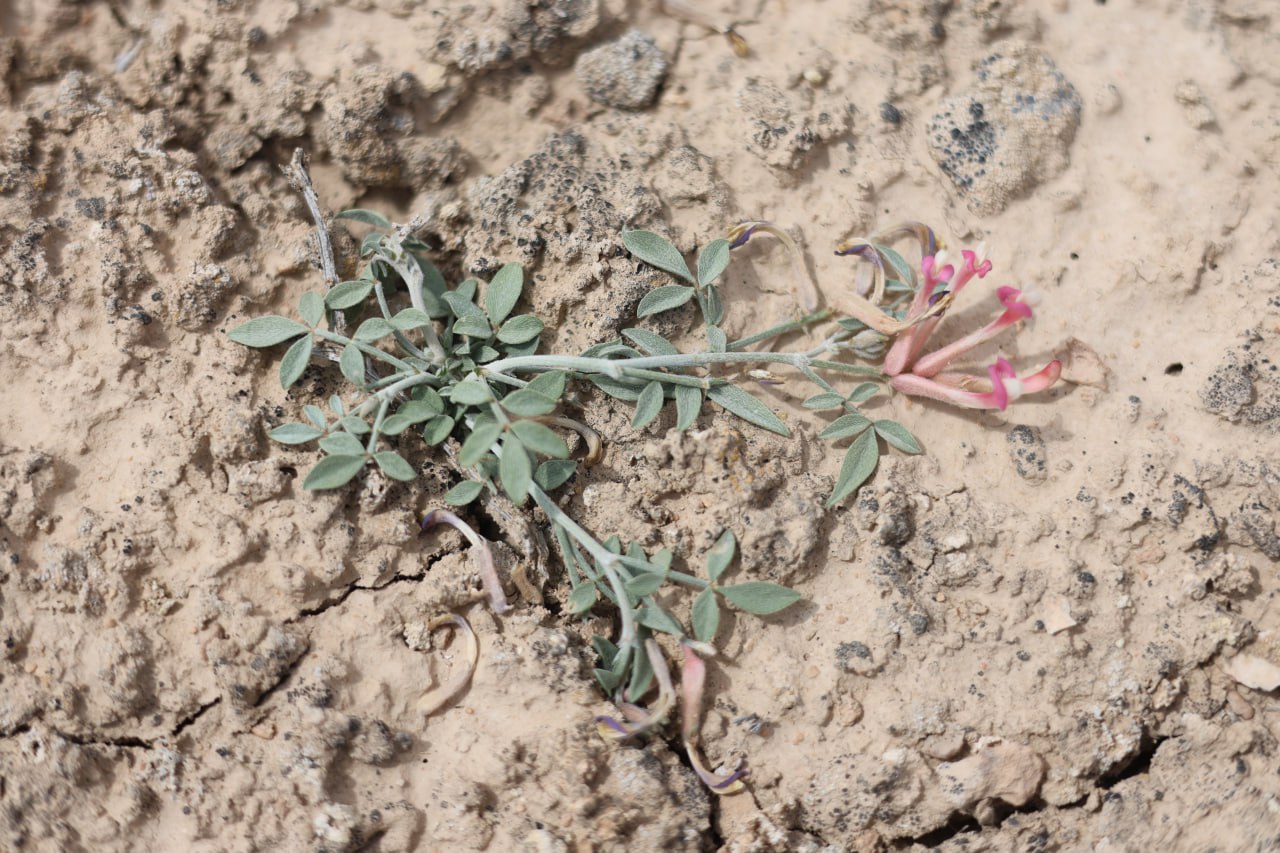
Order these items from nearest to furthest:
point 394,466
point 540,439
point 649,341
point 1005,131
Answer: point 540,439 → point 394,466 → point 649,341 → point 1005,131

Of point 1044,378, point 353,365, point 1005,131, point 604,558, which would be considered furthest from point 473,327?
point 1005,131

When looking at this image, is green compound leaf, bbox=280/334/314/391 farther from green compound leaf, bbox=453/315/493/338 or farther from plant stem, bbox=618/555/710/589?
plant stem, bbox=618/555/710/589

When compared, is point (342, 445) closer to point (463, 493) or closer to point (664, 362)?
point (463, 493)

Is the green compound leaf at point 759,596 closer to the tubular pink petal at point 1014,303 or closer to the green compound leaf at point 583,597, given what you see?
the green compound leaf at point 583,597

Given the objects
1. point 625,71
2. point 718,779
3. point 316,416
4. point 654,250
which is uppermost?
point 625,71

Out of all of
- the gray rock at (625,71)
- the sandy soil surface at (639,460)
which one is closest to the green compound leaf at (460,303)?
the sandy soil surface at (639,460)

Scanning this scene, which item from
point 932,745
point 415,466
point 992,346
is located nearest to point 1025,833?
point 932,745
